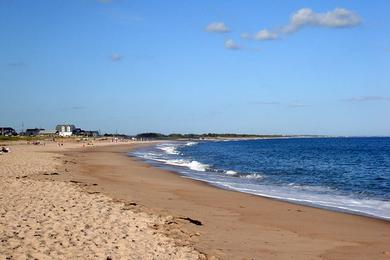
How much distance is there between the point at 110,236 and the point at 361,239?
603cm

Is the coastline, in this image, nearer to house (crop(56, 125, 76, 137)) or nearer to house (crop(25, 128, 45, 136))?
house (crop(56, 125, 76, 137))

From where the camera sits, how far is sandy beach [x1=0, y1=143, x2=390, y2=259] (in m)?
8.30

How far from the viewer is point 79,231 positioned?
30.7ft

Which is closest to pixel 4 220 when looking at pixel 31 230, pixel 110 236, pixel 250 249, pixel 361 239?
pixel 31 230

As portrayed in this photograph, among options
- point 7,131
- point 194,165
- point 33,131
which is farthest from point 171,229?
point 33,131

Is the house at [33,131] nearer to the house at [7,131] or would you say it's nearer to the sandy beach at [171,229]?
the house at [7,131]

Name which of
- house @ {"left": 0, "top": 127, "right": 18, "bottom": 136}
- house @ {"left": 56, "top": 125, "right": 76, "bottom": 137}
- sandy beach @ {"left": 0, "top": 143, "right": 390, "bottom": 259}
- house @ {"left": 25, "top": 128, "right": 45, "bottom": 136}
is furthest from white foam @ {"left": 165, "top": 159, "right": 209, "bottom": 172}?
house @ {"left": 25, "top": 128, "right": 45, "bottom": 136}

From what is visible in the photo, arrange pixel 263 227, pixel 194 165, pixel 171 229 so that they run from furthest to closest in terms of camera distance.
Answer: pixel 194 165 → pixel 263 227 → pixel 171 229

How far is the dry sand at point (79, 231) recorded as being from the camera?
25.8ft

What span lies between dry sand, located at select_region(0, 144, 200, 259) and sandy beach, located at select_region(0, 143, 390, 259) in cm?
2

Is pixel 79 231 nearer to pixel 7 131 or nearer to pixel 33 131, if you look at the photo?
pixel 7 131

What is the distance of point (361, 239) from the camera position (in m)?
10.8

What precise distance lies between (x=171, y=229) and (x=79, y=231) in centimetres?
218

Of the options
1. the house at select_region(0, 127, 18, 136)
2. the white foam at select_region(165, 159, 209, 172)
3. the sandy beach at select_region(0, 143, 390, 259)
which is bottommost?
the white foam at select_region(165, 159, 209, 172)
